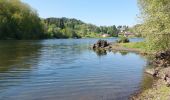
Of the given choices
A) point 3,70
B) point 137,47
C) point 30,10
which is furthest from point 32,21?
point 3,70

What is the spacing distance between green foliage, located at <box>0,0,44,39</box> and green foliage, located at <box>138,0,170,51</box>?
12535 centimetres

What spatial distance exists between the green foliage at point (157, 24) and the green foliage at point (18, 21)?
125 metres

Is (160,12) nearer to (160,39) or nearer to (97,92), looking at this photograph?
(160,39)

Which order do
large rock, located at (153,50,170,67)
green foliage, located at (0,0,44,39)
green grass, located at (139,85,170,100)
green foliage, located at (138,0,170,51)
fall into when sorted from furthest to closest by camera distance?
green foliage, located at (0,0,44,39)
large rock, located at (153,50,170,67)
green foliage, located at (138,0,170,51)
green grass, located at (139,85,170,100)

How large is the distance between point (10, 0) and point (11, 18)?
627 inches

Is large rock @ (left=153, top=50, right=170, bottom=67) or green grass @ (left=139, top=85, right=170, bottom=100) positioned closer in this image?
green grass @ (left=139, top=85, right=170, bottom=100)

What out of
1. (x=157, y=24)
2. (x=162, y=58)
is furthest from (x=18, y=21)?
(x=157, y=24)

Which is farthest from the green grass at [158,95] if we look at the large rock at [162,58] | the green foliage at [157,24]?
the large rock at [162,58]

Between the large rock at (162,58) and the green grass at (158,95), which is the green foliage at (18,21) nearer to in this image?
the large rock at (162,58)

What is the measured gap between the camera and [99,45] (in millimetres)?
98688

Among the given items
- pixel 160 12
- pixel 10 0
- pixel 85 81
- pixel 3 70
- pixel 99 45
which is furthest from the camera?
pixel 10 0

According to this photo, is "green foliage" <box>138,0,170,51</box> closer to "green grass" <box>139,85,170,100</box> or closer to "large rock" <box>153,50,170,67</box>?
"large rock" <box>153,50,170,67</box>

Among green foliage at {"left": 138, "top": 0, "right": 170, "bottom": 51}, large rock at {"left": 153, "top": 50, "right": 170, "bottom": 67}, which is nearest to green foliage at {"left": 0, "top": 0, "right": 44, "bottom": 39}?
large rock at {"left": 153, "top": 50, "right": 170, "bottom": 67}

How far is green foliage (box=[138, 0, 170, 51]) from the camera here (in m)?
35.3
